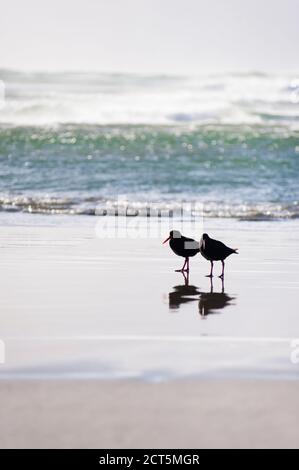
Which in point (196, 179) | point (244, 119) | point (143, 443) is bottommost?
point (143, 443)

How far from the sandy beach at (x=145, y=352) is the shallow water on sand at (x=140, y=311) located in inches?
0.4

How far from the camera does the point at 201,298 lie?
653cm

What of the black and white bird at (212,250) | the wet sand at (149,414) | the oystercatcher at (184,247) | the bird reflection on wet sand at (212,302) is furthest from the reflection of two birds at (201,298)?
the wet sand at (149,414)

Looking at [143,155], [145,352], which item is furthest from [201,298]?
[143,155]

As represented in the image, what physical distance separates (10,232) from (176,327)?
539cm

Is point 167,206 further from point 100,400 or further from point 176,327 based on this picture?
point 100,400

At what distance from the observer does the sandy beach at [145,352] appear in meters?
3.61

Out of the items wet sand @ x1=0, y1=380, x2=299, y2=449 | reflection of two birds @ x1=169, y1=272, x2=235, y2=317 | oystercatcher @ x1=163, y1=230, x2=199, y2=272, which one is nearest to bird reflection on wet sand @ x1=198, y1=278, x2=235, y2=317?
reflection of two birds @ x1=169, y1=272, x2=235, y2=317

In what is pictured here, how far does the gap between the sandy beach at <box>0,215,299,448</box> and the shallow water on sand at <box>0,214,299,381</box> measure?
10 millimetres

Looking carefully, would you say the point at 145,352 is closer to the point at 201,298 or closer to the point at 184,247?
the point at 201,298

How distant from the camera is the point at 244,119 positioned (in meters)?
34.4

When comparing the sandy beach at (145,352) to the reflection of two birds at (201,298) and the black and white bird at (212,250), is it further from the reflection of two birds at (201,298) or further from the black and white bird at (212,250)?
the black and white bird at (212,250)

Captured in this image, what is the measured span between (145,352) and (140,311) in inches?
46.8

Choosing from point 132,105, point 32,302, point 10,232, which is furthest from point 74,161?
point 32,302
